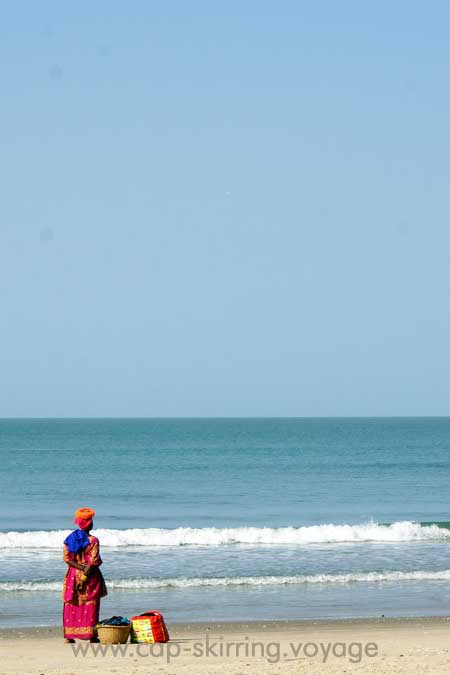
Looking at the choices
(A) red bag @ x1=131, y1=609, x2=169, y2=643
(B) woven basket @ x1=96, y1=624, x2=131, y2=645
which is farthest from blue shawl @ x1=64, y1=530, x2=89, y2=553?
(A) red bag @ x1=131, y1=609, x2=169, y2=643

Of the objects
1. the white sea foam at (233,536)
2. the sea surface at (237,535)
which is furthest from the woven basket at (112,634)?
A: the white sea foam at (233,536)

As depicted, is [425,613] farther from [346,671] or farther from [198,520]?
[198,520]

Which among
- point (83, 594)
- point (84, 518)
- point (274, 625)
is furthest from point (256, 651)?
point (84, 518)

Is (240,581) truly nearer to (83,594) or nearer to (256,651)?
(256,651)

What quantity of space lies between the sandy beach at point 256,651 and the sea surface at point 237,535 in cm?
108

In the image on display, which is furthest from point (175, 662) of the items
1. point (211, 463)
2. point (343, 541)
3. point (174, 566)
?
point (211, 463)

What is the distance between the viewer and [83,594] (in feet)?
38.8

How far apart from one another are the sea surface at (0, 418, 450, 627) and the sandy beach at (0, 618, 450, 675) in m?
1.08

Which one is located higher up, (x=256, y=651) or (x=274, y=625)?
(x=274, y=625)

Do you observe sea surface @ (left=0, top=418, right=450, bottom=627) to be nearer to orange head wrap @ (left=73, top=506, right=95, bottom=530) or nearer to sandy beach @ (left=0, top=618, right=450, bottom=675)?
sandy beach @ (left=0, top=618, right=450, bottom=675)

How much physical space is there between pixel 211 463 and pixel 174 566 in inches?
1607

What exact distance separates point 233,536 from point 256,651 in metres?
12.7

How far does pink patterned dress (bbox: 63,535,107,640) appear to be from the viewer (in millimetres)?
11742

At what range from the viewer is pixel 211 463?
60.5 metres
